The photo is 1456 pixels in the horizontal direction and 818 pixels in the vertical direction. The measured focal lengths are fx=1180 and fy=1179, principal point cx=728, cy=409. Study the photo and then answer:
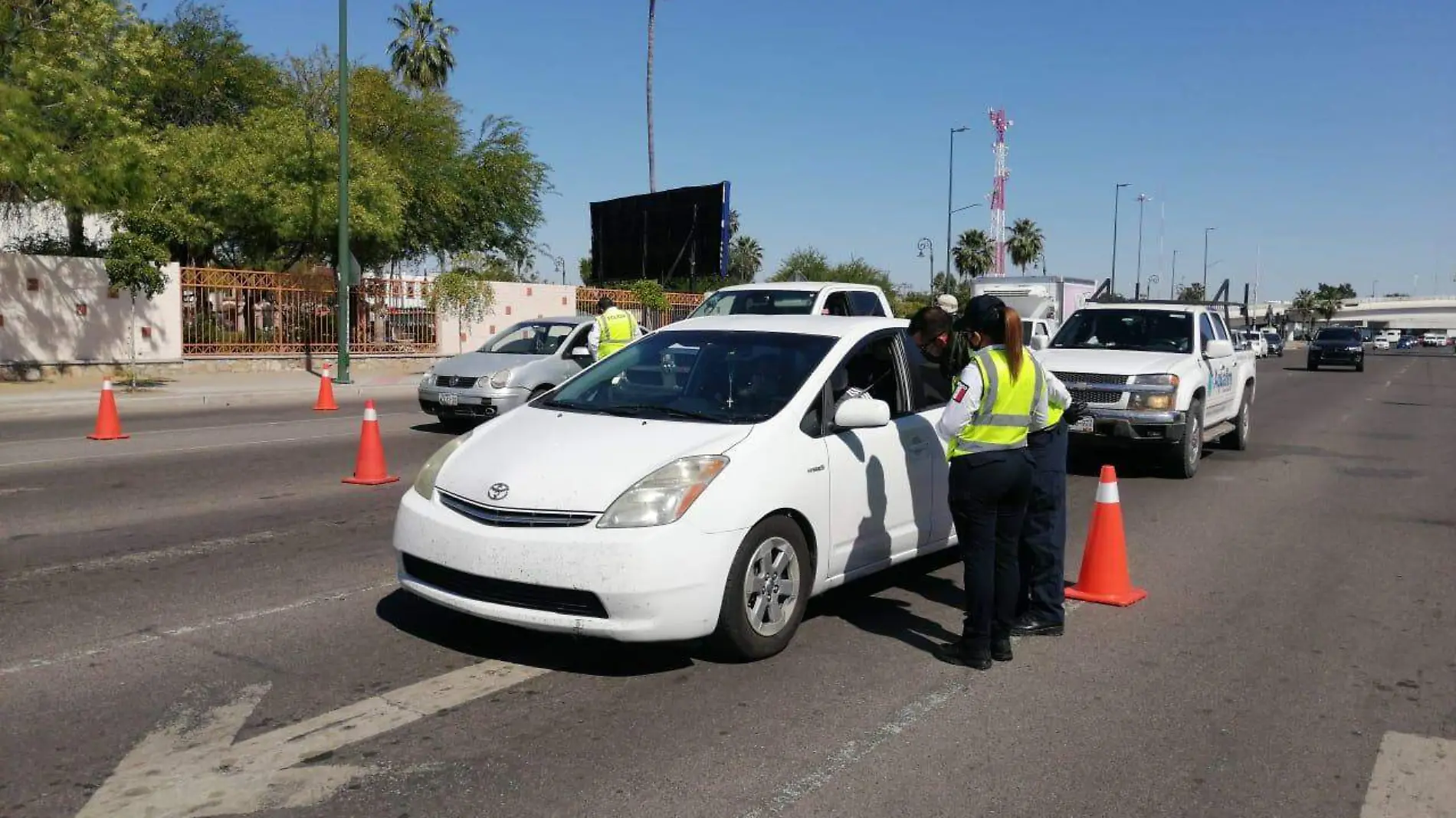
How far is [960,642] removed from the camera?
18.1 ft

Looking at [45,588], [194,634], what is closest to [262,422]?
[45,588]

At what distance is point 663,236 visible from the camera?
40.8 m

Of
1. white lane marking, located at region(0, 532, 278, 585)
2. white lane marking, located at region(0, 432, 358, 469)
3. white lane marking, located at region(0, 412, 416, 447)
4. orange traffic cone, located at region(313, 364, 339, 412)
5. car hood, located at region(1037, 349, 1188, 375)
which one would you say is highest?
car hood, located at region(1037, 349, 1188, 375)

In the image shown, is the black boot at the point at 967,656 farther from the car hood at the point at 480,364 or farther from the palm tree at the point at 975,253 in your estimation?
the palm tree at the point at 975,253

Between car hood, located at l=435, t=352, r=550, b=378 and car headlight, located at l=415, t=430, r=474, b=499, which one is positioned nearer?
car headlight, located at l=415, t=430, r=474, b=499

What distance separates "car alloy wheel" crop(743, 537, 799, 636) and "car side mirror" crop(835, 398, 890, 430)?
66 cm

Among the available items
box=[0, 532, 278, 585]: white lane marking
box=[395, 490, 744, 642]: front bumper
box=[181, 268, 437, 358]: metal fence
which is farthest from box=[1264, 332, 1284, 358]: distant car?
box=[395, 490, 744, 642]: front bumper

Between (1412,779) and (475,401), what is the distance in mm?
11506

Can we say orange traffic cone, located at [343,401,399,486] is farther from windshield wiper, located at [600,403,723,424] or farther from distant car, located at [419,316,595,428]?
windshield wiper, located at [600,403,723,424]

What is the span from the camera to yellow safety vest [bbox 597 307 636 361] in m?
14.3

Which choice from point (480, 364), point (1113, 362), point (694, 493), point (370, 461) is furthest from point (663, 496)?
point (480, 364)

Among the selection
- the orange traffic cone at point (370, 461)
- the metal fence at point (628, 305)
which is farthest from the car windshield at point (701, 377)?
the metal fence at point (628, 305)

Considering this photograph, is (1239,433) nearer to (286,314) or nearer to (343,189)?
(343,189)

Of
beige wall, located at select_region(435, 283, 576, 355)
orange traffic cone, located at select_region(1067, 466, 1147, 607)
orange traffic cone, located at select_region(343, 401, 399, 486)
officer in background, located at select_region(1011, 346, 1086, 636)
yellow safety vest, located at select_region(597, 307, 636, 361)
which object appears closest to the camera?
officer in background, located at select_region(1011, 346, 1086, 636)
